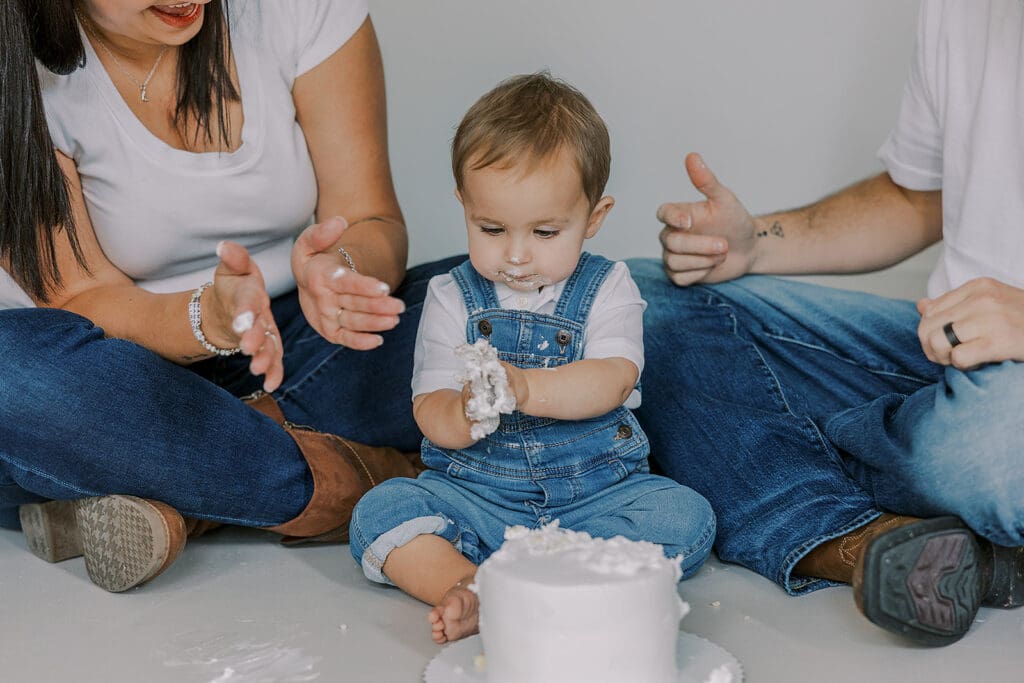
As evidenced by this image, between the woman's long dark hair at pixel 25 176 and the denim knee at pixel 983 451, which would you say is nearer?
the denim knee at pixel 983 451

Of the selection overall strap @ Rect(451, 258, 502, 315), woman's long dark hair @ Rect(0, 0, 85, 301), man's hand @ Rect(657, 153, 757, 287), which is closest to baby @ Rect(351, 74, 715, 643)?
overall strap @ Rect(451, 258, 502, 315)

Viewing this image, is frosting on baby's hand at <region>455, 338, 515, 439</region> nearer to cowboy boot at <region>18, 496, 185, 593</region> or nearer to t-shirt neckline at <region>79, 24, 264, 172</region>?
cowboy boot at <region>18, 496, 185, 593</region>

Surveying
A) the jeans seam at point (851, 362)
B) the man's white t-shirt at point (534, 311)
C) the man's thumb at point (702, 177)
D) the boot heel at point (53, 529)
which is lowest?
the boot heel at point (53, 529)

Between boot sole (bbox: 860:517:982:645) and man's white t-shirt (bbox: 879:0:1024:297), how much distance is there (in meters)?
0.43

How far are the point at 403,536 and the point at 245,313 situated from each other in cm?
33

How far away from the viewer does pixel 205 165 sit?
1709 mm

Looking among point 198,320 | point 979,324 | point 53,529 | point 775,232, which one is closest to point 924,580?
point 979,324

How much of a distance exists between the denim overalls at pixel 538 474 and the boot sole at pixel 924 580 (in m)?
0.28

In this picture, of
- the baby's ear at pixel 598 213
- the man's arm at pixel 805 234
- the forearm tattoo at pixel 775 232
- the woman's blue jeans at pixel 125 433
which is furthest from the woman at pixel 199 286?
the forearm tattoo at pixel 775 232

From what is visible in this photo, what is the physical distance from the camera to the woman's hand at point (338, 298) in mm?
1330

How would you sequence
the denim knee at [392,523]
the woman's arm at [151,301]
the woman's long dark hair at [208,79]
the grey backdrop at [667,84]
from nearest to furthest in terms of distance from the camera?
the woman's arm at [151,301]
the denim knee at [392,523]
the woman's long dark hair at [208,79]
the grey backdrop at [667,84]

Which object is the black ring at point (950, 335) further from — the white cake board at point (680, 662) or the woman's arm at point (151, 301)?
the woman's arm at point (151, 301)

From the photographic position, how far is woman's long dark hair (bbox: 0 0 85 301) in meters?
1.53

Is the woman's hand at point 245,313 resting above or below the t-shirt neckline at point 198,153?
below
